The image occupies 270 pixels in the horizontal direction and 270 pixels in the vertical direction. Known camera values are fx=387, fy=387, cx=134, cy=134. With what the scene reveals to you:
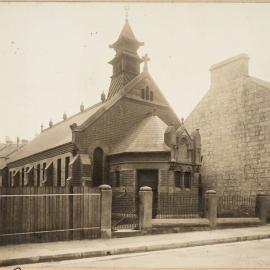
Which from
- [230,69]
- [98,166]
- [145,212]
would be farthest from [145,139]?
[230,69]

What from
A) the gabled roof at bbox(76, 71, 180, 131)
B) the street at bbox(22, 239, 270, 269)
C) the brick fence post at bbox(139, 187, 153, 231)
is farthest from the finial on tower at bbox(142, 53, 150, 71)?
the street at bbox(22, 239, 270, 269)

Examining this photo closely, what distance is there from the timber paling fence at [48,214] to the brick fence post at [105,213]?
0.54 ft

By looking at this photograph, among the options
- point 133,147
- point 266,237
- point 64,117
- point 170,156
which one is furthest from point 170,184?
point 64,117

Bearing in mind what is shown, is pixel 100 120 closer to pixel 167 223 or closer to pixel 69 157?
pixel 69 157

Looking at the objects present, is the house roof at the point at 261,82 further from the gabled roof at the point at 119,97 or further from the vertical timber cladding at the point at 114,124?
the vertical timber cladding at the point at 114,124

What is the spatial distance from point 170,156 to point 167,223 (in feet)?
19.9

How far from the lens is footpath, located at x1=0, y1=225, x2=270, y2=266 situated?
1182 centimetres

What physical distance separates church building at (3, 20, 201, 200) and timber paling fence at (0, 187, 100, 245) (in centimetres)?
703

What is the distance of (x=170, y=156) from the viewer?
901 inches

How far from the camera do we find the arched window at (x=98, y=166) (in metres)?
24.8

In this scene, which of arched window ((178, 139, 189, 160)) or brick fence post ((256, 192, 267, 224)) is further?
arched window ((178, 139, 189, 160))

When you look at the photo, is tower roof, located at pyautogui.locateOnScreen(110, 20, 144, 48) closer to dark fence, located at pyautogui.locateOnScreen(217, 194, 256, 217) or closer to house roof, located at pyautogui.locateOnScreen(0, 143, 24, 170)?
dark fence, located at pyautogui.locateOnScreen(217, 194, 256, 217)

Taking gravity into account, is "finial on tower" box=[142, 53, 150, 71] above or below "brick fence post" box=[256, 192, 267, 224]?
above

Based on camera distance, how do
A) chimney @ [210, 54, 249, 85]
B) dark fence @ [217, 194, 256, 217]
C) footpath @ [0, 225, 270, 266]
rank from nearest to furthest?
1. footpath @ [0, 225, 270, 266]
2. dark fence @ [217, 194, 256, 217]
3. chimney @ [210, 54, 249, 85]
